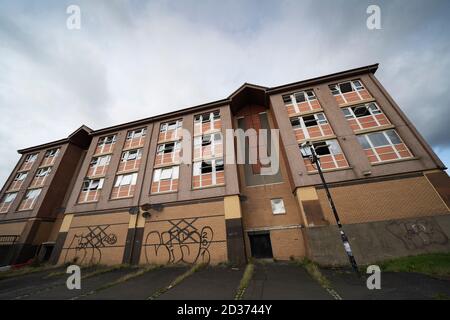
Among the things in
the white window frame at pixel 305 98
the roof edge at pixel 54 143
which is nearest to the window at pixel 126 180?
the roof edge at pixel 54 143

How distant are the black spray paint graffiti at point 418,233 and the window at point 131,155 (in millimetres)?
20233

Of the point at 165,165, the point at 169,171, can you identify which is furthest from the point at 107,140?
the point at 169,171

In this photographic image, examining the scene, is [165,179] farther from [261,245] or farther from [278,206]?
[278,206]

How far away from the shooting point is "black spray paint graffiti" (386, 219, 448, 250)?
8953 mm

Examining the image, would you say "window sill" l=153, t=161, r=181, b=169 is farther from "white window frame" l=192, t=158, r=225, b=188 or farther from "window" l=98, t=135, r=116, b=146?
"window" l=98, t=135, r=116, b=146

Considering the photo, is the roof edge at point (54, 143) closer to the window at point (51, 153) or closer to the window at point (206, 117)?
the window at point (51, 153)

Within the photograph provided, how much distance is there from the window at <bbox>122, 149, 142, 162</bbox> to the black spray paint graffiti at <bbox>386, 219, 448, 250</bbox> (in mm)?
20233

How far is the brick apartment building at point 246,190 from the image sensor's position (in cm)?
Answer: 1028

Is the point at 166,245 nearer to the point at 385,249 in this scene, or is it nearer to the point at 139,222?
the point at 139,222

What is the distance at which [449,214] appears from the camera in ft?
30.2

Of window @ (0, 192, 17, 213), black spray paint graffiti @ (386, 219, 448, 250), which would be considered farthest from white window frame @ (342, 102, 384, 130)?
window @ (0, 192, 17, 213)
